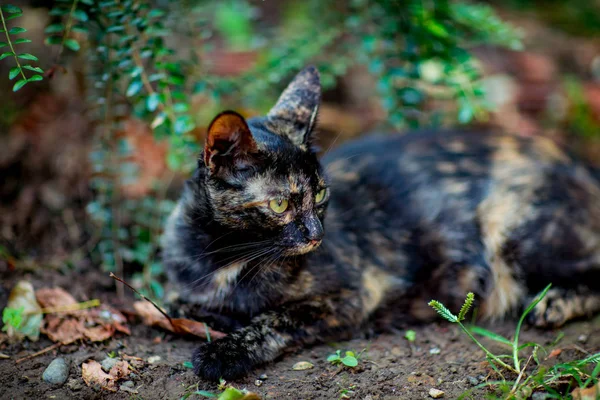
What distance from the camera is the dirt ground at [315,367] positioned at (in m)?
2.56

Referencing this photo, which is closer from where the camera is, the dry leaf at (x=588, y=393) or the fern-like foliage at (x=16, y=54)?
the dry leaf at (x=588, y=393)

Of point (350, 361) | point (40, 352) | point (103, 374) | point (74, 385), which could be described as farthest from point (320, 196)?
point (40, 352)

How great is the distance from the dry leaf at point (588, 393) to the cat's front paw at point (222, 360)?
1.43m

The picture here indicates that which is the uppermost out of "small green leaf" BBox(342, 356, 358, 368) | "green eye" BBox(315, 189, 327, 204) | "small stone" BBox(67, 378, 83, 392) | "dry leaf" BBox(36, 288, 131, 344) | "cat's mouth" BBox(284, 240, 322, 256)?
"green eye" BBox(315, 189, 327, 204)

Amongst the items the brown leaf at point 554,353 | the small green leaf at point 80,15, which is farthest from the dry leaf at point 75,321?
the brown leaf at point 554,353

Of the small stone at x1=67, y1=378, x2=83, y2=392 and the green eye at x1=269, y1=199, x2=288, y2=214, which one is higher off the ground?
the green eye at x1=269, y1=199, x2=288, y2=214

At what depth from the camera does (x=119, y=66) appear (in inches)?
127

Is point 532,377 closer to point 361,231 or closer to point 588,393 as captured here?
point 588,393

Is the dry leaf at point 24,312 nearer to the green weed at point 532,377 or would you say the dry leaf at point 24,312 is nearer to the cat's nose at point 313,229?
the cat's nose at point 313,229

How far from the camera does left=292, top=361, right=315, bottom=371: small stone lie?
285 centimetres

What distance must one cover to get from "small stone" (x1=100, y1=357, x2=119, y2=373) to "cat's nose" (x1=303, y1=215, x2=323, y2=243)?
43.9 inches

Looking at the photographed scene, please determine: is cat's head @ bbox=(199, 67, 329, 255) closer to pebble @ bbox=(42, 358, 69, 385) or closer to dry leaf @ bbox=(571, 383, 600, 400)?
pebble @ bbox=(42, 358, 69, 385)

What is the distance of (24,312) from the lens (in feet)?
9.84

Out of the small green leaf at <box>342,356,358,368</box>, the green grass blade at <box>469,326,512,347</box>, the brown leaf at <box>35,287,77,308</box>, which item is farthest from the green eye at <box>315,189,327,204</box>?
the brown leaf at <box>35,287,77,308</box>
